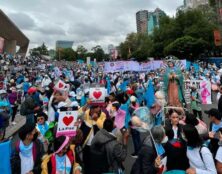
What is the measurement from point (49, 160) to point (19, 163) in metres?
0.49

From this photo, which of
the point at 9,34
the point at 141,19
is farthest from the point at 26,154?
the point at 141,19

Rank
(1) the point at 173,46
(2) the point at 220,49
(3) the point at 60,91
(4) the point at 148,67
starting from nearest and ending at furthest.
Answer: (3) the point at 60,91, (4) the point at 148,67, (1) the point at 173,46, (2) the point at 220,49

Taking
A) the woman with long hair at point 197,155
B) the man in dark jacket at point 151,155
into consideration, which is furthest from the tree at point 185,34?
the woman with long hair at point 197,155

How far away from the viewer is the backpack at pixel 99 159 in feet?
12.9

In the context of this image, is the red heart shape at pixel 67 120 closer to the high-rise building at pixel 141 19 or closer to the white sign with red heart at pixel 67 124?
the white sign with red heart at pixel 67 124

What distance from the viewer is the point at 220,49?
54.8 meters

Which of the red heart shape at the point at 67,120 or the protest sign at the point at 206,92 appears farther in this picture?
the protest sign at the point at 206,92

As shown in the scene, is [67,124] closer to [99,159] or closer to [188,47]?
[99,159]

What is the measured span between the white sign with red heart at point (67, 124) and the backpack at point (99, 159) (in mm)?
417

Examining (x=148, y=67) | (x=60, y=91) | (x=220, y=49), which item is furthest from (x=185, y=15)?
(x=60, y=91)

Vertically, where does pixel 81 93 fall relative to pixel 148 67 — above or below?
below

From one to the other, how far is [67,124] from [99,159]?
68cm

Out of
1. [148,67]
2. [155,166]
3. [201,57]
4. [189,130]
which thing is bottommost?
[155,166]

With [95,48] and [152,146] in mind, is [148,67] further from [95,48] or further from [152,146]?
[95,48]
